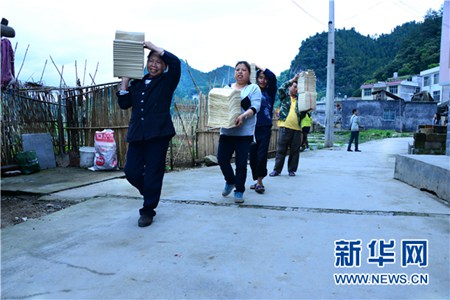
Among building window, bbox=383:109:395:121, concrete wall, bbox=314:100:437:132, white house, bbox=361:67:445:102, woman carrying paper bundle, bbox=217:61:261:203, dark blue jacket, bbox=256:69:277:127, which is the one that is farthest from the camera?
white house, bbox=361:67:445:102

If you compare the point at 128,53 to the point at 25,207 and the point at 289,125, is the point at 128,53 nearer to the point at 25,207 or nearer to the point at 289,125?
the point at 25,207

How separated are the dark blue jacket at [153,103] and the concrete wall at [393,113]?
34985 millimetres

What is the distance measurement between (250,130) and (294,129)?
2.28 m

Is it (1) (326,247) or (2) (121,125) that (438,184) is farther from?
(2) (121,125)

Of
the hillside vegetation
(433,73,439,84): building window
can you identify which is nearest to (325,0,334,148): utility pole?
(433,73,439,84): building window

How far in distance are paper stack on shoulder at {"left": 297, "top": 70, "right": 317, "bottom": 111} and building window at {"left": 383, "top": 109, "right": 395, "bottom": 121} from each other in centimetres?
3470

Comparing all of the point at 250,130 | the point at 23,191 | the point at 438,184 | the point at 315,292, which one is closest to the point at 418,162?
the point at 438,184

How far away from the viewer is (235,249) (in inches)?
108

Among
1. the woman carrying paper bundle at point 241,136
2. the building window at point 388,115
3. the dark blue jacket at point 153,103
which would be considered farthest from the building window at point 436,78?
the dark blue jacket at point 153,103

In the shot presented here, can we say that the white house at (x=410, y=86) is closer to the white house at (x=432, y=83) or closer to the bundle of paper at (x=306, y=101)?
the white house at (x=432, y=83)

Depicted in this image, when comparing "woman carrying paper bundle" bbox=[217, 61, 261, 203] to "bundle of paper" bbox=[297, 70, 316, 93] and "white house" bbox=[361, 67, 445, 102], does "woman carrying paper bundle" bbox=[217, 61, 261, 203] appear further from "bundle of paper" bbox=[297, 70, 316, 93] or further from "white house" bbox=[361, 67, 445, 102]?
"white house" bbox=[361, 67, 445, 102]

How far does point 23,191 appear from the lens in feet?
16.6

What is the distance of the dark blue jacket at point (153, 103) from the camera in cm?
338

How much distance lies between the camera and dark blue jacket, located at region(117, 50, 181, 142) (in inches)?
133
